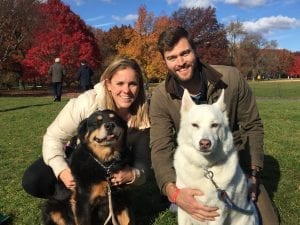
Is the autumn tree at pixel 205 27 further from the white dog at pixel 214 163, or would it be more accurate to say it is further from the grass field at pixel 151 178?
the white dog at pixel 214 163

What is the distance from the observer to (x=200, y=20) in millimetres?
80500

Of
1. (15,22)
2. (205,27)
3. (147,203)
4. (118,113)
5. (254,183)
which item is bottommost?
(147,203)

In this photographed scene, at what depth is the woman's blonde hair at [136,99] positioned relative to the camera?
4.53 metres

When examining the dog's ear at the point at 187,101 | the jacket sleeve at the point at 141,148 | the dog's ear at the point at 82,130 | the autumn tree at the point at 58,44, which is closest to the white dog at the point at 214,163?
the dog's ear at the point at 187,101

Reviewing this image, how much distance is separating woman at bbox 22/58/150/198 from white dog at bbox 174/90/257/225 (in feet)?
2.90

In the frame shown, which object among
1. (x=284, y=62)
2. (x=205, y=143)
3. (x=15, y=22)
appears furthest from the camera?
(x=284, y=62)

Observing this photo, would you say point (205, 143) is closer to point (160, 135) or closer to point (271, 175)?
point (160, 135)

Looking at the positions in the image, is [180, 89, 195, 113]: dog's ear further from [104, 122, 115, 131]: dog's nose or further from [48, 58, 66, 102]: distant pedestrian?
[48, 58, 66, 102]: distant pedestrian

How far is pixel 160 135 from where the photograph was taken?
4547 mm

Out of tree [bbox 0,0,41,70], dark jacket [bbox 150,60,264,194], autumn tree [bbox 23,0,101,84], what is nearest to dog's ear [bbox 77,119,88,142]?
dark jacket [bbox 150,60,264,194]

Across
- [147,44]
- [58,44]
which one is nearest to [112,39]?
[147,44]

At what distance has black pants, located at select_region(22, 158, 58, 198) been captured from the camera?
4.78 m

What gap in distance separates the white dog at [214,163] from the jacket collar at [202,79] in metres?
0.69

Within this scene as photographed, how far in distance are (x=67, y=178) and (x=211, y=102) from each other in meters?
1.70
